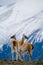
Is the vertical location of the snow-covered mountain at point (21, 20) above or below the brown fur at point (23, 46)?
above

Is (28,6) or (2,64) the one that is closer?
(2,64)

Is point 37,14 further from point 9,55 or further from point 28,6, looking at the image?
point 9,55

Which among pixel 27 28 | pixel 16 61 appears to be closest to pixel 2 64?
pixel 16 61

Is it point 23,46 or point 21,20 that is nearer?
point 23,46

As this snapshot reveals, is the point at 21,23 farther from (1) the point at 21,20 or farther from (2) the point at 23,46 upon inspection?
(2) the point at 23,46

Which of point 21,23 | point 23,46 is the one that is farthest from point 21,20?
point 23,46

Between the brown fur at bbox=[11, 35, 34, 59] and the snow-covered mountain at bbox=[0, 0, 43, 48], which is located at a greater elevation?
the snow-covered mountain at bbox=[0, 0, 43, 48]

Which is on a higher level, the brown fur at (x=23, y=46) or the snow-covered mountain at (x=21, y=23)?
the snow-covered mountain at (x=21, y=23)

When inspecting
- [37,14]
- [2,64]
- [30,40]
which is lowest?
[2,64]

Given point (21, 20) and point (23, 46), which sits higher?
point (21, 20)

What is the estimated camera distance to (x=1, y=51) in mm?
7867

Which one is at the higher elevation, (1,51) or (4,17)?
(4,17)

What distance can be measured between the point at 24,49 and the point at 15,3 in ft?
3.44

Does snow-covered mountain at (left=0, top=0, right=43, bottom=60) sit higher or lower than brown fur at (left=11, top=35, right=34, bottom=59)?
higher
